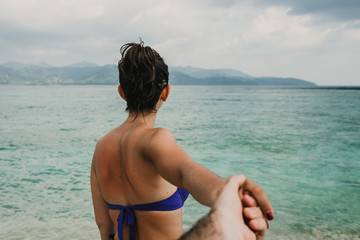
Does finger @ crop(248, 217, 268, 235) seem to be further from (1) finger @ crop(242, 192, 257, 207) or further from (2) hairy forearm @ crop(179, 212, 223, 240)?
(2) hairy forearm @ crop(179, 212, 223, 240)

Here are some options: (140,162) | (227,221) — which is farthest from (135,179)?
(227,221)

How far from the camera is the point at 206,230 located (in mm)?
960

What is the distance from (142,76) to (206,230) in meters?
1.32

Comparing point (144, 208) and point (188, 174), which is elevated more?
point (188, 174)

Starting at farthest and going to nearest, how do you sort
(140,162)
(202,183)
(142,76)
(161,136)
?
(142,76), (140,162), (161,136), (202,183)

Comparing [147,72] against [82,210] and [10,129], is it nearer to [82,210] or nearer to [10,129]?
[82,210]

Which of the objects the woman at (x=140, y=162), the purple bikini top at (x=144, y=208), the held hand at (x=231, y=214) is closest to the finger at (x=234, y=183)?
the held hand at (x=231, y=214)

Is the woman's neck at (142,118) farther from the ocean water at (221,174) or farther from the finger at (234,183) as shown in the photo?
the ocean water at (221,174)

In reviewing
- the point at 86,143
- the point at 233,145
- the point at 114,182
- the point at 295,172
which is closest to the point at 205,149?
the point at 233,145

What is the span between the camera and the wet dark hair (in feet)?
6.72

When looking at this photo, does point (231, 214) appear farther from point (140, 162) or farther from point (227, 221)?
point (140, 162)

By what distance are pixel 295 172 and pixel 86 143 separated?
422 inches

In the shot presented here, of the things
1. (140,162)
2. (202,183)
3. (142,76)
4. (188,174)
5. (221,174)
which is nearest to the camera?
(202,183)

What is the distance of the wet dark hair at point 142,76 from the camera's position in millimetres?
2049
